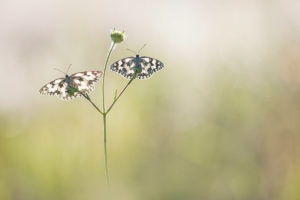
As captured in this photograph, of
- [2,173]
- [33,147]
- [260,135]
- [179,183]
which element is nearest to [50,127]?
[33,147]

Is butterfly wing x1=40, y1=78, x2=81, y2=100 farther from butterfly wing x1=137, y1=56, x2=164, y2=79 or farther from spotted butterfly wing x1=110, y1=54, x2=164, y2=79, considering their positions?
butterfly wing x1=137, y1=56, x2=164, y2=79

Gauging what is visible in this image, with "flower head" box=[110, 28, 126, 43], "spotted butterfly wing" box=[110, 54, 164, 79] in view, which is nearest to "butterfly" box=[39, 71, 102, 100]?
"spotted butterfly wing" box=[110, 54, 164, 79]

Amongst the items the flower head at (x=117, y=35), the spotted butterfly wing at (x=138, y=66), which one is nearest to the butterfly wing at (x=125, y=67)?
the spotted butterfly wing at (x=138, y=66)

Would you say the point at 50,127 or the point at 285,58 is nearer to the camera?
the point at 285,58

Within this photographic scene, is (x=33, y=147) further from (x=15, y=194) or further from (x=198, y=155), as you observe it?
(x=198, y=155)

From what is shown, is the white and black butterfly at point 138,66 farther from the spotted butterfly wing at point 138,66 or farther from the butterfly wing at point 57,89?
the butterfly wing at point 57,89

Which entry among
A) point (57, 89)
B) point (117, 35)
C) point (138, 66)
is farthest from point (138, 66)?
point (57, 89)
